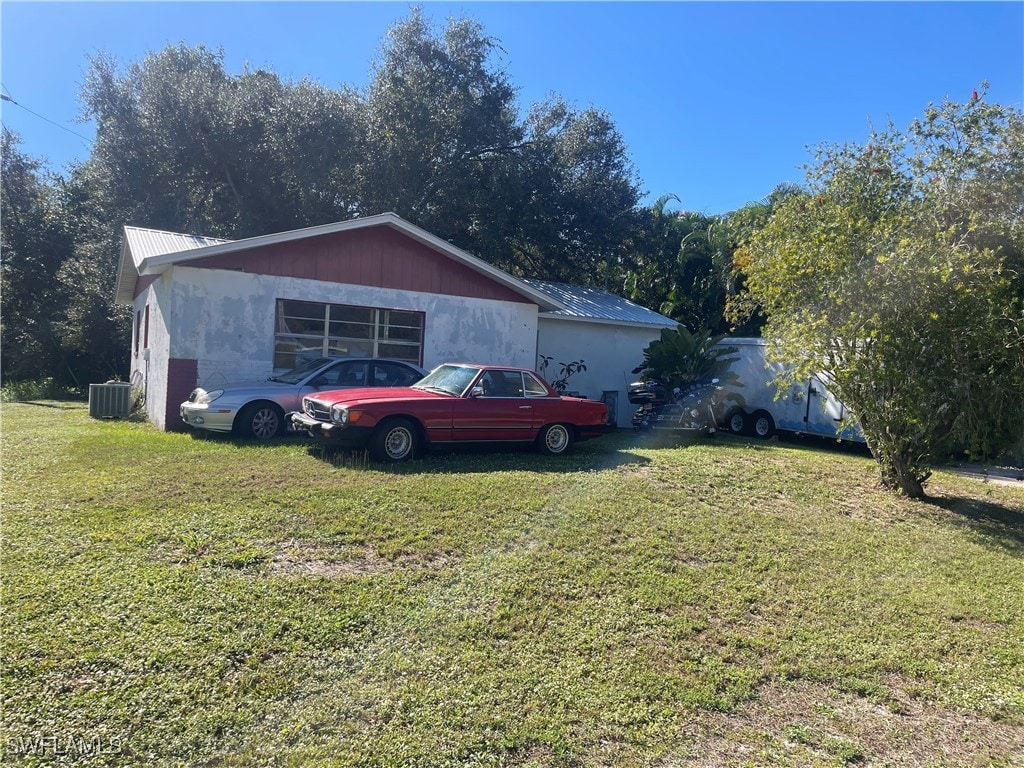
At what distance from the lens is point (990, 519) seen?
8.28 meters

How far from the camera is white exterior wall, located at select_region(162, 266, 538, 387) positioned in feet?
38.5

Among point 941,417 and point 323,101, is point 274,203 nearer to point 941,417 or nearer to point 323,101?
point 323,101

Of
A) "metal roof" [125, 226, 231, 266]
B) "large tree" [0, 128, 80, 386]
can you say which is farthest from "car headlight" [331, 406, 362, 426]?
"large tree" [0, 128, 80, 386]

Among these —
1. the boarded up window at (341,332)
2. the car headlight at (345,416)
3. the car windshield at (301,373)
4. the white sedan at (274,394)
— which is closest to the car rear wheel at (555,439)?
the white sedan at (274,394)

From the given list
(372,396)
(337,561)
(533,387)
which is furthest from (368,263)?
(337,561)

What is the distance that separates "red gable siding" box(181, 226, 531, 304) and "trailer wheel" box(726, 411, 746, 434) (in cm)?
634

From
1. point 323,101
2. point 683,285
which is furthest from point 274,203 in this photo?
point 683,285

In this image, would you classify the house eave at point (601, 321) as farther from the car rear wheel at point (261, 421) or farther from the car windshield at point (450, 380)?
the car rear wheel at point (261, 421)

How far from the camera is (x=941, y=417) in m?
8.28

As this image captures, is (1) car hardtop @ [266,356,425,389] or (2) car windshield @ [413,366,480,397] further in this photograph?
(1) car hardtop @ [266,356,425,389]

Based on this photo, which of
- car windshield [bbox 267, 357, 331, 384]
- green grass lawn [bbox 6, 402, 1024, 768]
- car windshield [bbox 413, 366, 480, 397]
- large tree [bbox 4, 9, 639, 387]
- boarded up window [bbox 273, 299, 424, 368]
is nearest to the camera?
green grass lawn [bbox 6, 402, 1024, 768]

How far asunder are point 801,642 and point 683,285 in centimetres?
2111

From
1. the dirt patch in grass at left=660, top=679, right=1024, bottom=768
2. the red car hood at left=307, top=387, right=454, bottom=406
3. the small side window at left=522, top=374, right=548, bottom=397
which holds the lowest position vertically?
the dirt patch in grass at left=660, top=679, right=1024, bottom=768

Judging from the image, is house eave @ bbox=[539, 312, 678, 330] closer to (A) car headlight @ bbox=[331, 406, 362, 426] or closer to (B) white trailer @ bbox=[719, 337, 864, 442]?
(B) white trailer @ bbox=[719, 337, 864, 442]
